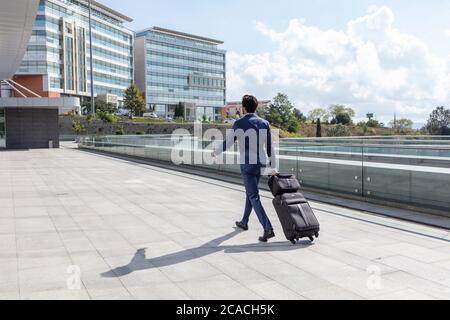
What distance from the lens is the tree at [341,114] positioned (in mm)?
106188

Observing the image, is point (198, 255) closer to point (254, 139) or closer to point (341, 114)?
point (254, 139)

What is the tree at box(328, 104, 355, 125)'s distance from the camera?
10619cm

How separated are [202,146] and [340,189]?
7672 mm

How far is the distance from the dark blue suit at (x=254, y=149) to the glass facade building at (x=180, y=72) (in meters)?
103

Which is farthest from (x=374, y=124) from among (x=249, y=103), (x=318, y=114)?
(x=249, y=103)

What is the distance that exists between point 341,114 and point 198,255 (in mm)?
108343

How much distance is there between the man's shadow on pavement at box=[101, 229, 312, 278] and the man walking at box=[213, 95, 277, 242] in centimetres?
31

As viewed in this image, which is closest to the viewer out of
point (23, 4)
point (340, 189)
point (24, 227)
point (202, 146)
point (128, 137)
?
point (24, 227)

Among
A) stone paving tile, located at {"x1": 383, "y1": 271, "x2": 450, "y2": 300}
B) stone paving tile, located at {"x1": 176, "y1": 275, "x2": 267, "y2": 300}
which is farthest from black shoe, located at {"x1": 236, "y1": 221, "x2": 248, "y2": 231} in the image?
stone paving tile, located at {"x1": 383, "y1": 271, "x2": 450, "y2": 300}

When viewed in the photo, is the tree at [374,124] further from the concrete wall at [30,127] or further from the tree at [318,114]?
the concrete wall at [30,127]

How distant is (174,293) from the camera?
4133 mm

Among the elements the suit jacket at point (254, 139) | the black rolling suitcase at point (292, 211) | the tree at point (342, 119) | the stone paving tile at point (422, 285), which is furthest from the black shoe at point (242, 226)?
the tree at point (342, 119)
